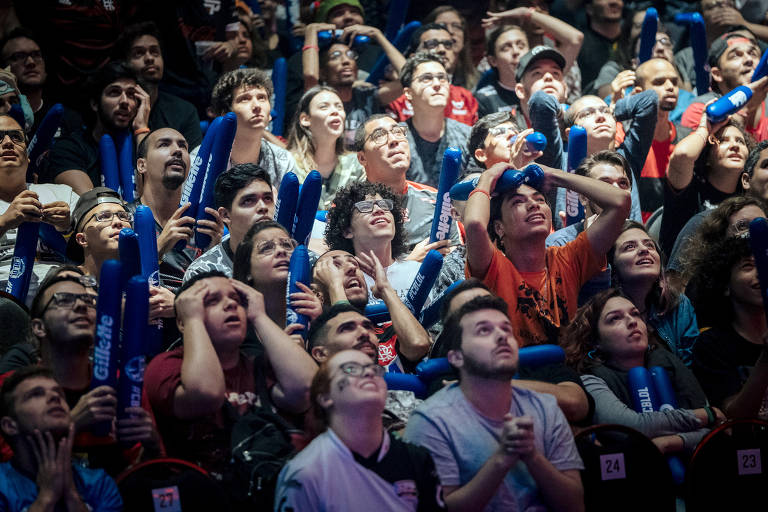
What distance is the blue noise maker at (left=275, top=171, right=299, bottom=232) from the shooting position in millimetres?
4270

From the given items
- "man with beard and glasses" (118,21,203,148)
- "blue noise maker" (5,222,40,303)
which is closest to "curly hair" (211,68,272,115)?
"man with beard and glasses" (118,21,203,148)

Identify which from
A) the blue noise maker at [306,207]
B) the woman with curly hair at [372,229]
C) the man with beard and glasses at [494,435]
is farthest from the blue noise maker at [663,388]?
the blue noise maker at [306,207]

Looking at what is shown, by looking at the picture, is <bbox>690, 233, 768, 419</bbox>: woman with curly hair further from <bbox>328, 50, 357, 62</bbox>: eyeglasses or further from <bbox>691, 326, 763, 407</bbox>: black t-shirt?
<bbox>328, 50, 357, 62</bbox>: eyeglasses

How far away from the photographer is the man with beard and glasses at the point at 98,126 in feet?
16.8

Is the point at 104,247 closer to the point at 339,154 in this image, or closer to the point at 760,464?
the point at 339,154

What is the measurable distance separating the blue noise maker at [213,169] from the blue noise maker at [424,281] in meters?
1.05

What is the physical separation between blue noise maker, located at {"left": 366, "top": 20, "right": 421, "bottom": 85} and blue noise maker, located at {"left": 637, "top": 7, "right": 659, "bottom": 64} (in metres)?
1.31

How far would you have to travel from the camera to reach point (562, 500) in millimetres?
3135

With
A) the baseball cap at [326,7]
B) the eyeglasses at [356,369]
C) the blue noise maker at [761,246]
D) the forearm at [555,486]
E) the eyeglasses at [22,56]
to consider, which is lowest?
the forearm at [555,486]

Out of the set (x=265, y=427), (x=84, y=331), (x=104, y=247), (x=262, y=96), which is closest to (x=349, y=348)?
(x=265, y=427)

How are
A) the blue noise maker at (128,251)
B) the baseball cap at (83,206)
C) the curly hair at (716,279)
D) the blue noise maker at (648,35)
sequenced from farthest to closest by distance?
the blue noise maker at (648,35), the baseball cap at (83,206), the curly hair at (716,279), the blue noise maker at (128,251)

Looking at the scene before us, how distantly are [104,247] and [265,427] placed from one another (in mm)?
1451

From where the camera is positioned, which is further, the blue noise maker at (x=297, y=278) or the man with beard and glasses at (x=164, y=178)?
the man with beard and glasses at (x=164, y=178)

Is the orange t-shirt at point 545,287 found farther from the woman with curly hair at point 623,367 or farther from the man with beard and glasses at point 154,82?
the man with beard and glasses at point 154,82
